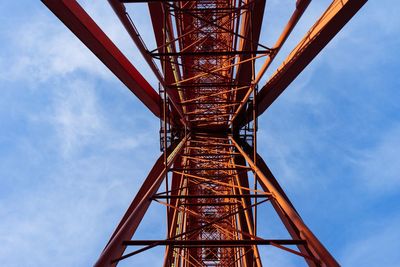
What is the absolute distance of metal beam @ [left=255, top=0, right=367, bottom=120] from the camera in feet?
32.6

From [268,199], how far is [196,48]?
10.6 metres

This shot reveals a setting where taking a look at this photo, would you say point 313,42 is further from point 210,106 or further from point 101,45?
point 210,106

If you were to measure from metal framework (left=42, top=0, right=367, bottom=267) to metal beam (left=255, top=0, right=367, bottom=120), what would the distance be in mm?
28

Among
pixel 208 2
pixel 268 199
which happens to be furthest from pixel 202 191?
pixel 268 199

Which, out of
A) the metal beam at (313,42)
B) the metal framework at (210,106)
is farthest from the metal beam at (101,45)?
the metal beam at (313,42)

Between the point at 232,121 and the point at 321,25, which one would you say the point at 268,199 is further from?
the point at 232,121

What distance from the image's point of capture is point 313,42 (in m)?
11.6

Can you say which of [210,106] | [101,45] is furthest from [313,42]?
[210,106]

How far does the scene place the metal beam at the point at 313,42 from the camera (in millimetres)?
9930

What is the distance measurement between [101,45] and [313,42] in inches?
213

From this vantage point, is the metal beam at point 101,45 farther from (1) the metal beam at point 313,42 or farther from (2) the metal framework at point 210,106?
(1) the metal beam at point 313,42

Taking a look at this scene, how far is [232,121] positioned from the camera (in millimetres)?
19859

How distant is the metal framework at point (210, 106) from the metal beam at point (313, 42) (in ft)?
0.09

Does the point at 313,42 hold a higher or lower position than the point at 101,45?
lower
